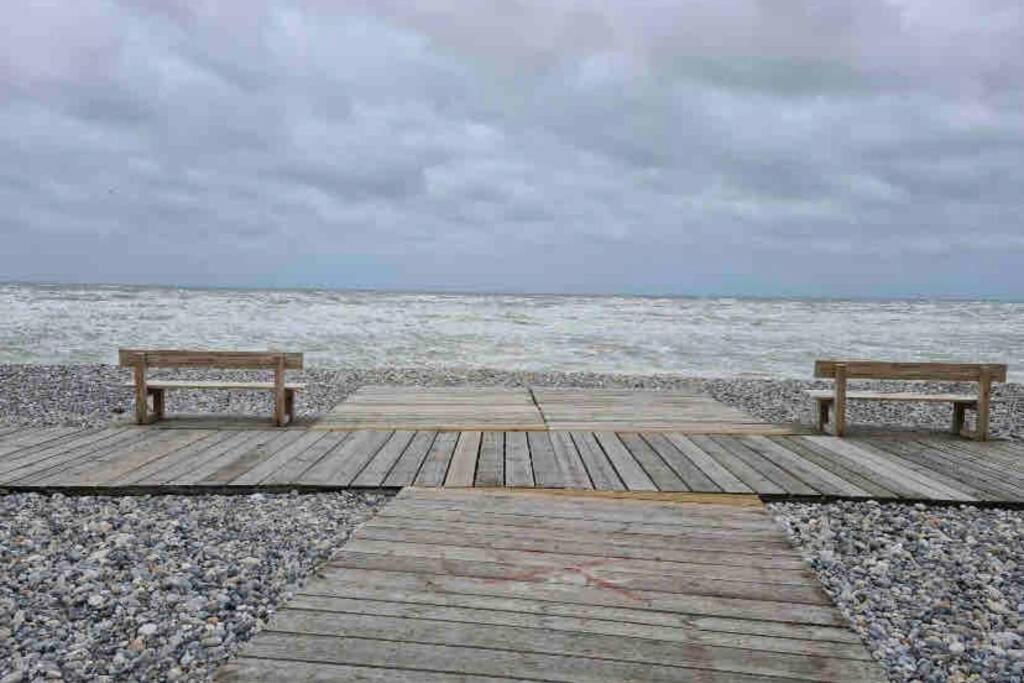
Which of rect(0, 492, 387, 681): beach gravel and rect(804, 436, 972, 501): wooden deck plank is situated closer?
rect(0, 492, 387, 681): beach gravel

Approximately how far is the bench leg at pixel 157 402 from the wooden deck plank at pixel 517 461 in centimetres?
370

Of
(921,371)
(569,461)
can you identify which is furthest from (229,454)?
(921,371)

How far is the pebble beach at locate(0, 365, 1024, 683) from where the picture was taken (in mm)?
2791

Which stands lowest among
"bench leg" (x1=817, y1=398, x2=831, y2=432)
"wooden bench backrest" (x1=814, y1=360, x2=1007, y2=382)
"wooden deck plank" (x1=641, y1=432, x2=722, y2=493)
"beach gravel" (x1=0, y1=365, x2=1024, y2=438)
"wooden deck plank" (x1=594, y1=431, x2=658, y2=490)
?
"beach gravel" (x1=0, y1=365, x2=1024, y2=438)

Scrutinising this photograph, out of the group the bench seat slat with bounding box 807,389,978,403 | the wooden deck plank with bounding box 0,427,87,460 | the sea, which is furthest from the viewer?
the sea

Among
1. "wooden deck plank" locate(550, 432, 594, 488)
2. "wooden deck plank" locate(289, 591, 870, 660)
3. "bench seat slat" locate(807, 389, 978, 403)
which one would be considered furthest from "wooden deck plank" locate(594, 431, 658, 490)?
"bench seat slat" locate(807, 389, 978, 403)

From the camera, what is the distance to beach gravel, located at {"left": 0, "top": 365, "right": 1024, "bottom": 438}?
9.23 metres

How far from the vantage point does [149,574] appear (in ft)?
11.5

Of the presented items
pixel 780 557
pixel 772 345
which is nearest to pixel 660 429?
pixel 780 557

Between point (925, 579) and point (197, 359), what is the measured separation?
6220 mm

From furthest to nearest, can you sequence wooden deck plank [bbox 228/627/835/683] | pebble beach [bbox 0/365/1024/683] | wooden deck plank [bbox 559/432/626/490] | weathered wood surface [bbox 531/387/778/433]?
1. weathered wood surface [bbox 531/387/778/433]
2. wooden deck plank [bbox 559/432/626/490]
3. pebble beach [bbox 0/365/1024/683]
4. wooden deck plank [bbox 228/627/835/683]

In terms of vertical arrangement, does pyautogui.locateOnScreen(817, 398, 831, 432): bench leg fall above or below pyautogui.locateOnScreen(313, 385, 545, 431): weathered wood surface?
above

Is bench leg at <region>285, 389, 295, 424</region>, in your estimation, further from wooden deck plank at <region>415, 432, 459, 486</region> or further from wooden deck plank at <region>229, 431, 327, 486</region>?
wooden deck plank at <region>415, 432, 459, 486</region>

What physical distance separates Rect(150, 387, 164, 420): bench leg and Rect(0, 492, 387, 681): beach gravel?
2.63m
